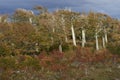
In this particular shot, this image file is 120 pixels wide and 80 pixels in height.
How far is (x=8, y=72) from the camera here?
21.8m

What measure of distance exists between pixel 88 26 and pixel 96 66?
22.7 m

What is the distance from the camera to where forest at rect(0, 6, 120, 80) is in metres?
24.4

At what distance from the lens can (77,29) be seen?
5347cm

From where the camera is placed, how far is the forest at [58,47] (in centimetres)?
2439

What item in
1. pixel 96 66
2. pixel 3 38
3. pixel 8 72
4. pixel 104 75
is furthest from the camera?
pixel 3 38

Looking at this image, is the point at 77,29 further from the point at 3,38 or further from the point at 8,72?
the point at 8,72

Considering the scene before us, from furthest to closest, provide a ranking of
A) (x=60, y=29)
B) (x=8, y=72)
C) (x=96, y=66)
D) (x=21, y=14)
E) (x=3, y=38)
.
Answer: (x=21, y=14) < (x=60, y=29) < (x=3, y=38) < (x=96, y=66) < (x=8, y=72)

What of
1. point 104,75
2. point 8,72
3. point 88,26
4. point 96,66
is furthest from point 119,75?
point 88,26

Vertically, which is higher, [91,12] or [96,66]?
[91,12]

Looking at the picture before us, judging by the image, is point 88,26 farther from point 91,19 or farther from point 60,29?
point 60,29

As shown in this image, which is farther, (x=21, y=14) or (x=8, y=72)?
(x=21, y=14)

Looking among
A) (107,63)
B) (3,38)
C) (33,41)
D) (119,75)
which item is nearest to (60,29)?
(33,41)

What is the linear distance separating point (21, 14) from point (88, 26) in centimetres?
1212

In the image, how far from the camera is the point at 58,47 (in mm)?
45656
